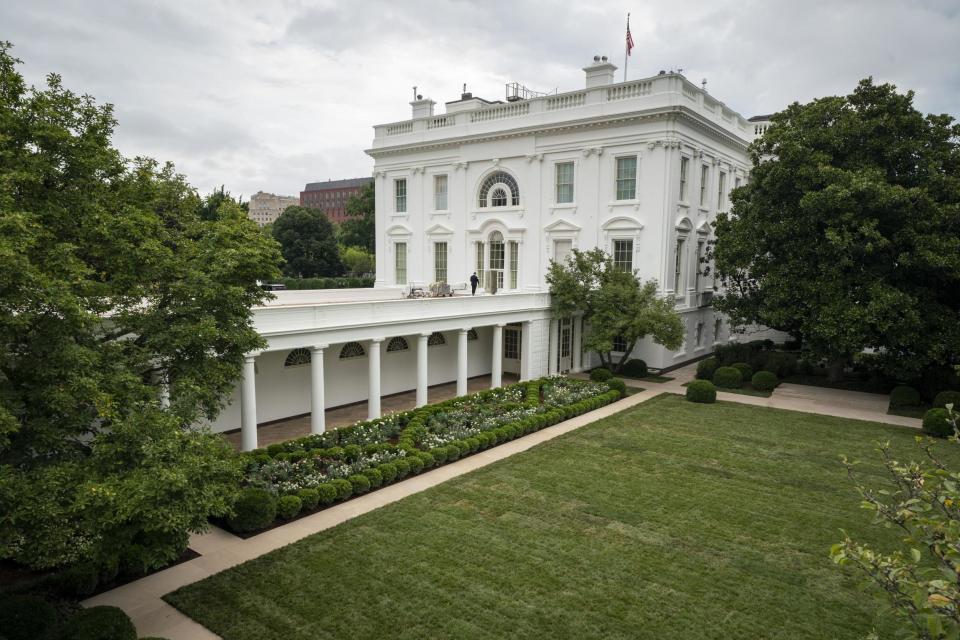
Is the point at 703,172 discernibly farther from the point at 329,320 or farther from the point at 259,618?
the point at 259,618

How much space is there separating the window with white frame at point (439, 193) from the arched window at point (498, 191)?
9.00 feet

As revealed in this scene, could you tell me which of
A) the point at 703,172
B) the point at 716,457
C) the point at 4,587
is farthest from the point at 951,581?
the point at 703,172

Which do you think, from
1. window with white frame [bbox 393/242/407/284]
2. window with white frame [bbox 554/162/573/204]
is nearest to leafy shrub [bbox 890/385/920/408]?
window with white frame [bbox 554/162/573/204]

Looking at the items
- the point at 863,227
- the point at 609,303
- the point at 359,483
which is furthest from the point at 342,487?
the point at 863,227

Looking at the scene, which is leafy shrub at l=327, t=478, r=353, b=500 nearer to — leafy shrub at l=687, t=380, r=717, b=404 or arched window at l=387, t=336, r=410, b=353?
arched window at l=387, t=336, r=410, b=353

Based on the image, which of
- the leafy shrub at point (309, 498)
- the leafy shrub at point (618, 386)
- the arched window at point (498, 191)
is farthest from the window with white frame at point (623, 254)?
the leafy shrub at point (309, 498)

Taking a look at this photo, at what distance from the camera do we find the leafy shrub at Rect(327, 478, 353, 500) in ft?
47.3

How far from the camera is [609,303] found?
27781mm

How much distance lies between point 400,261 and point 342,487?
26.9 meters

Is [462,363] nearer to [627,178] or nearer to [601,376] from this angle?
[601,376]

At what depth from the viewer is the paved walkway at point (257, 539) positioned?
9.73 meters

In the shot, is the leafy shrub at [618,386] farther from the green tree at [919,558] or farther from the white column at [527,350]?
the green tree at [919,558]

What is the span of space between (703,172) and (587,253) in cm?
982

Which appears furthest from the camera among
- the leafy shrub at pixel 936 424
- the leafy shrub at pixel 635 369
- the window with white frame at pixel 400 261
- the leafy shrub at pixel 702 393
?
the window with white frame at pixel 400 261
